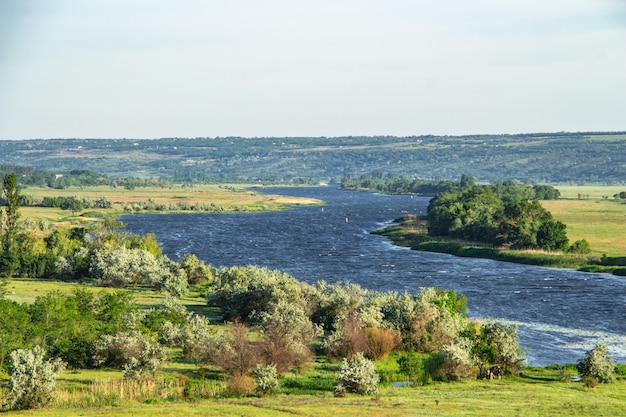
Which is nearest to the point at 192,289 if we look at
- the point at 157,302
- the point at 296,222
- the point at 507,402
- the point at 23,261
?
the point at 157,302

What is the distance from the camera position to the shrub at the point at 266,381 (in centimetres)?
4766

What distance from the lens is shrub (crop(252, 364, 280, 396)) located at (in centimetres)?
4766

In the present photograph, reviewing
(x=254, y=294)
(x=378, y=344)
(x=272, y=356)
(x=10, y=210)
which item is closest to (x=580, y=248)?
(x=254, y=294)

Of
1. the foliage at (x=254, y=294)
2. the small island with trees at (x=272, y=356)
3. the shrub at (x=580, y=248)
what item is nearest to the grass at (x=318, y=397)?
the small island with trees at (x=272, y=356)

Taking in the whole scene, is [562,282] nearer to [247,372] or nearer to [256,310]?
[256,310]

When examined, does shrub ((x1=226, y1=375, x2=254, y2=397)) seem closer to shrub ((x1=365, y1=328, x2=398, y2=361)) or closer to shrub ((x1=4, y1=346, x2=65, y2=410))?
shrub ((x1=4, y1=346, x2=65, y2=410))

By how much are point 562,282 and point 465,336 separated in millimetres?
41255

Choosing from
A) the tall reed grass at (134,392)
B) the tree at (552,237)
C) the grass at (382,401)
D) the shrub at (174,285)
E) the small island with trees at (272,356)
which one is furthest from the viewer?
the tree at (552,237)

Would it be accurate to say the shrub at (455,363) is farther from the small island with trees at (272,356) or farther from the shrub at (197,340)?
the shrub at (197,340)

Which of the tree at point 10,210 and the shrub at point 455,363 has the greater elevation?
the tree at point 10,210

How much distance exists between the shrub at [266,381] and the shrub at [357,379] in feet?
12.2

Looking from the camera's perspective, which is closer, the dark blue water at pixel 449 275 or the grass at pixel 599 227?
the dark blue water at pixel 449 275

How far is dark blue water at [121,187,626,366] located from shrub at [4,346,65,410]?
33.5 metres

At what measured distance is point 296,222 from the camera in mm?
188125
